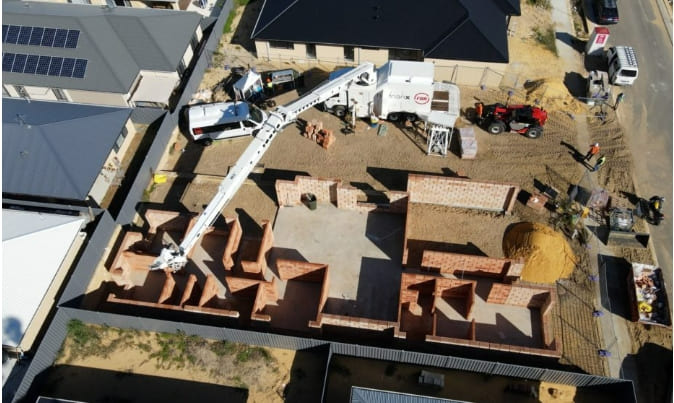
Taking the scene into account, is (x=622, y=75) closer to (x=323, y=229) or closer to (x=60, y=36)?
(x=323, y=229)

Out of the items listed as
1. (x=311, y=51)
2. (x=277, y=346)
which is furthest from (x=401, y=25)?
(x=277, y=346)

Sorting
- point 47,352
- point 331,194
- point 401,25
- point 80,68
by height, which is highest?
point 401,25

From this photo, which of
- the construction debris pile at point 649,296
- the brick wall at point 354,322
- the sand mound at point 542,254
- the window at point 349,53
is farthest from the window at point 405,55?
the brick wall at point 354,322

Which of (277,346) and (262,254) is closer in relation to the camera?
(277,346)

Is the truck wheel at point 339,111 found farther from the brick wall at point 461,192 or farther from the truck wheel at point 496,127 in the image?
the truck wheel at point 496,127

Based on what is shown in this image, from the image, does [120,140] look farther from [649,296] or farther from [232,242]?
[649,296]

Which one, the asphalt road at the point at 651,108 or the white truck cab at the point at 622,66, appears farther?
the white truck cab at the point at 622,66

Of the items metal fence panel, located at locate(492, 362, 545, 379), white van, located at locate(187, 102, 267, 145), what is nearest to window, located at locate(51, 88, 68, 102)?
white van, located at locate(187, 102, 267, 145)
